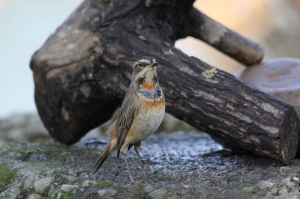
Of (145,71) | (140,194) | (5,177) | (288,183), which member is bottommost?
(5,177)

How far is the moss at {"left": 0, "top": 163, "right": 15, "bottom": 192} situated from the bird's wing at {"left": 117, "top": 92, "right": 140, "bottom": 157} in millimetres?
1225

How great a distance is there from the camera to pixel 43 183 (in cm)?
479

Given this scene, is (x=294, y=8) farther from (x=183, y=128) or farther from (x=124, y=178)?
(x=124, y=178)

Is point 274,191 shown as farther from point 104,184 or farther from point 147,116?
point 104,184

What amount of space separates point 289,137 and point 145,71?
1579mm

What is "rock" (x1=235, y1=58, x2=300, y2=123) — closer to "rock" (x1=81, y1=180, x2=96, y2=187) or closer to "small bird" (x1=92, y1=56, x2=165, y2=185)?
"small bird" (x1=92, y1=56, x2=165, y2=185)

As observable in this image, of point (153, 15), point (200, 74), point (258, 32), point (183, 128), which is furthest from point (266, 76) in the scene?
point (258, 32)

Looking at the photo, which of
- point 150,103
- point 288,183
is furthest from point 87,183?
point 288,183

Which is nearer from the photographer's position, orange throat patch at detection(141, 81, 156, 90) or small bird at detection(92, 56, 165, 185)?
small bird at detection(92, 56, 165, 185)

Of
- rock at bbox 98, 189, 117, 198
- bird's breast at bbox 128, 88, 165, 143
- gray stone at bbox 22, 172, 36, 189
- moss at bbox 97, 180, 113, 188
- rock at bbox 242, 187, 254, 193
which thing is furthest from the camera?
gray stone at bbox 22, 172, 36, 189

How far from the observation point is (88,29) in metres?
5.80

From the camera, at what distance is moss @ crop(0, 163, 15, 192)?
16.7 feet

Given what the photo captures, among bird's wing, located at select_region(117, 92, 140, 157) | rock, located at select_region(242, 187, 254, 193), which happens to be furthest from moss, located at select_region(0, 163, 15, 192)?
rock, located at select_region(242, 187, 254, 193)

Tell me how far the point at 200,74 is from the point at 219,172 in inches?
42.8
